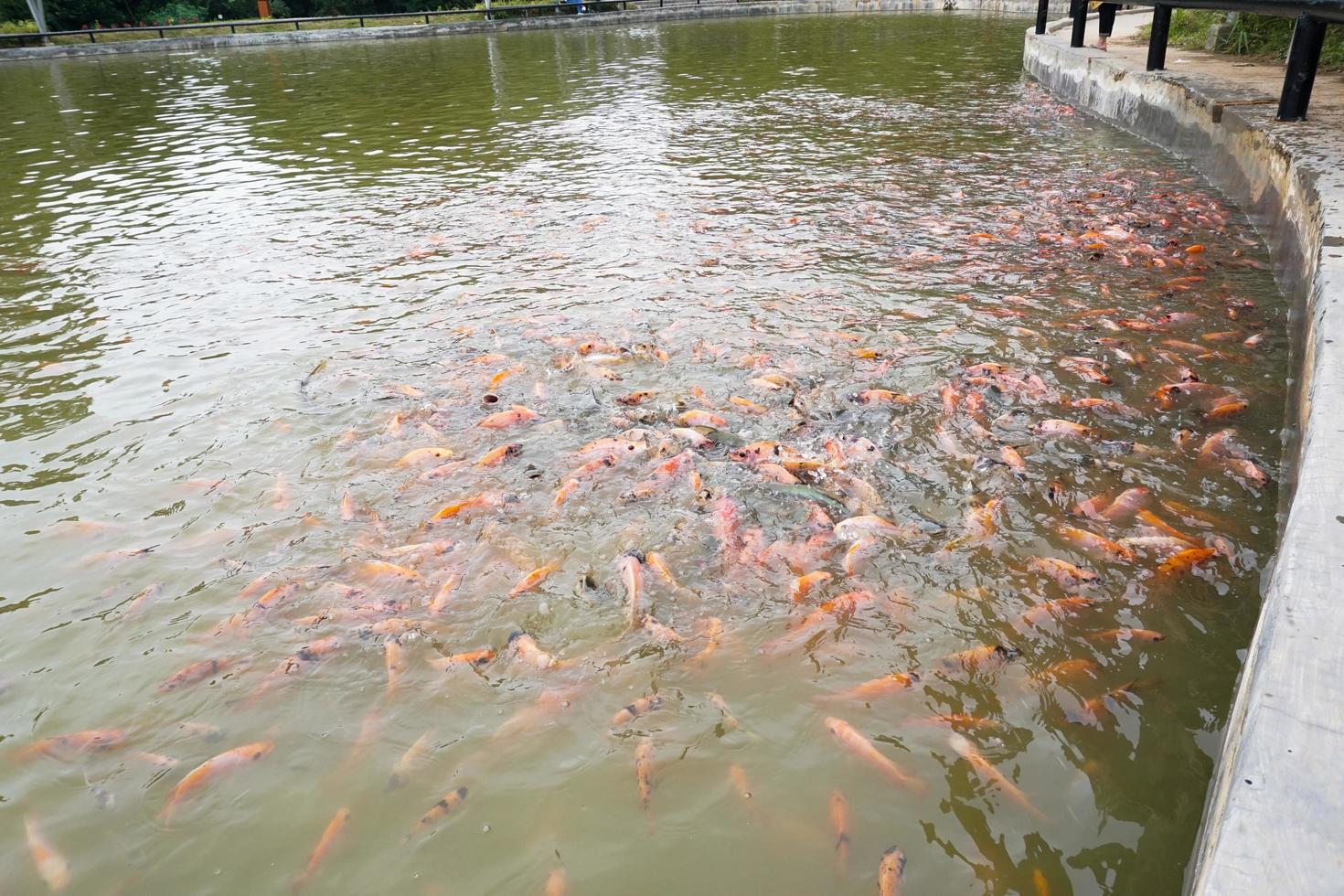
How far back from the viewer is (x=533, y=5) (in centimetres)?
3747

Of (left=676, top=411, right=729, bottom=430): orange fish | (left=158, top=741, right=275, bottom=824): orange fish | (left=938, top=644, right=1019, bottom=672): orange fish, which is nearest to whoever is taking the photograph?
(left=158, top=741, right=275, bottom=824): orange fish

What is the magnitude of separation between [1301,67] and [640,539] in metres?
7.64

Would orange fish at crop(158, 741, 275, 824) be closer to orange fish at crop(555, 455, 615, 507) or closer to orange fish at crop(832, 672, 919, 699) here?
orange fish at crop(555, 455, 615, 507)

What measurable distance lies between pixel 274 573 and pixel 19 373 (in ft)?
13.2

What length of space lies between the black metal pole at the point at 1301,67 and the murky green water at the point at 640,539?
1.06 metres

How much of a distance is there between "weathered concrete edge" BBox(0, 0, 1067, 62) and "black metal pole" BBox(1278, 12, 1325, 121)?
27662 mm

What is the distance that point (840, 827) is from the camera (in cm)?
278

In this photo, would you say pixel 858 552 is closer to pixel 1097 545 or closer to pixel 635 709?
pixel 1097 545

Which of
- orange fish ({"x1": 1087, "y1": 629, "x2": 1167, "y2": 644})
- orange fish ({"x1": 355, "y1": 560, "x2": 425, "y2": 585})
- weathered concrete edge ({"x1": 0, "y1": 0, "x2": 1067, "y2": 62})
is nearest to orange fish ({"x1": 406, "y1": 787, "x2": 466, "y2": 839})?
orange fish ({"x1": 355, "y1": 560, "x2": 425, "y2": 585})

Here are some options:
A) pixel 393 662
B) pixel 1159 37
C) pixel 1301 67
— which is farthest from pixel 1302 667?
pixel 1159 37

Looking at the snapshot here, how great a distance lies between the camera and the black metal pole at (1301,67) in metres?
7.06

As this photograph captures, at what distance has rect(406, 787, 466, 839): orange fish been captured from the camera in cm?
289

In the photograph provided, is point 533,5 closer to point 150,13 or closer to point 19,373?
point 150,13

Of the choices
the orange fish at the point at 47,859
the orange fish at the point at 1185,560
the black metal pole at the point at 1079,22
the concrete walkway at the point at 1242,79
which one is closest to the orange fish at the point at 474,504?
the orange fish at the point at 47,859
